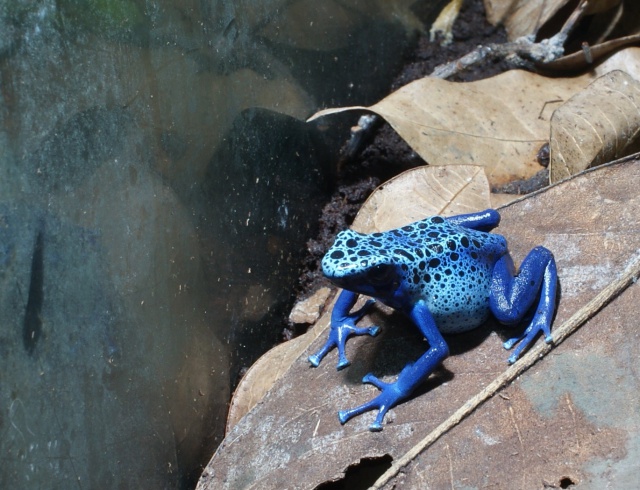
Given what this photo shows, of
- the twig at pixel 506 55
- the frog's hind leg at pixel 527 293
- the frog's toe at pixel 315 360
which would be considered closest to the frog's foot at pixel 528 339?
the frog's hind leg at pixel 527 293

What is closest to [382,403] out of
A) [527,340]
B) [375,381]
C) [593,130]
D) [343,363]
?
[375,381]

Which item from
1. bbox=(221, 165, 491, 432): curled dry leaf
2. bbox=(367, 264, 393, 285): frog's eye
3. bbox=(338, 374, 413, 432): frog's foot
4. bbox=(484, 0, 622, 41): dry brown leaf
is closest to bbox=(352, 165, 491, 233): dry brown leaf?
bbox=(221, 165, 491, 432): curled dry leaf

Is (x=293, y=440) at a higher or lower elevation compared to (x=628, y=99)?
lower

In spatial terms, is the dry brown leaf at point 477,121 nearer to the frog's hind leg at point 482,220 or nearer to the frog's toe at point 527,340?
the frog's hind leg at point 482,220

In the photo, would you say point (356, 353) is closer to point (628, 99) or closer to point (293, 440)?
point (293, 440)

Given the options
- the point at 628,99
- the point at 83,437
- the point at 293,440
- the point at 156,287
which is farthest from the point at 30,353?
the point at 628,99

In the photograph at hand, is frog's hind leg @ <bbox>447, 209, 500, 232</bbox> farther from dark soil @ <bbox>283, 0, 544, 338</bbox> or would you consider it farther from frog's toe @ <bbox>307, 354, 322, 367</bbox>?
dark soil @ <bbox>283, 0, 544, 338</bbox>

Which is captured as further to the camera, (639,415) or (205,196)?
(205,196)

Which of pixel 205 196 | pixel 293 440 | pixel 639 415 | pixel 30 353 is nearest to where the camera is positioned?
pixel 30 353
